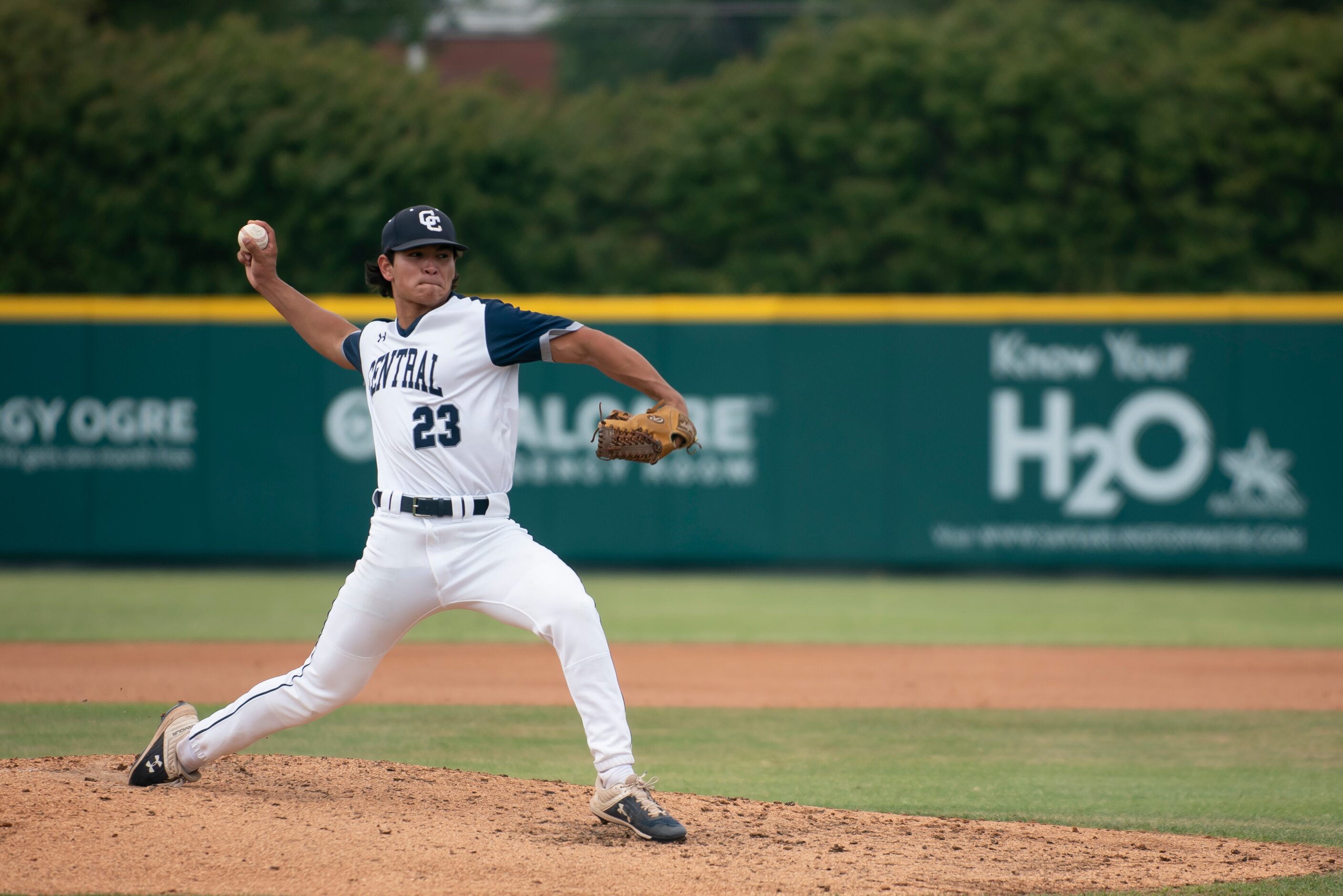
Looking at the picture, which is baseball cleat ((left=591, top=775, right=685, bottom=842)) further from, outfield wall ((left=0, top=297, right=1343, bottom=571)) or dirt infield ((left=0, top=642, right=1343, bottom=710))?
outfield wall ((left=0, top=297, right=1343, bottom=571))

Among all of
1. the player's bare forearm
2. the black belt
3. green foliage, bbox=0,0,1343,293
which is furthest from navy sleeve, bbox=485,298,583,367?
green foliage, bbox=0,0,1343,293

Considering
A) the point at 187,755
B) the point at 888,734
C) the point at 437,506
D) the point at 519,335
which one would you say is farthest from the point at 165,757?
the point at 888,734

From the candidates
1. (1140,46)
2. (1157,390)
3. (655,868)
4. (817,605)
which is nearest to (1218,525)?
(1157,390)

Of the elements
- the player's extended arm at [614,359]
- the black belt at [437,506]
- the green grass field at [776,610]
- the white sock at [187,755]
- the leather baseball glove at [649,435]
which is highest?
the player's extended arm at [614,359]

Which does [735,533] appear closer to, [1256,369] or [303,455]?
[303,455]

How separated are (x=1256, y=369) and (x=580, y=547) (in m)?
6.51

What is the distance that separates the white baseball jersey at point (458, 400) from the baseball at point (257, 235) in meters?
0.66

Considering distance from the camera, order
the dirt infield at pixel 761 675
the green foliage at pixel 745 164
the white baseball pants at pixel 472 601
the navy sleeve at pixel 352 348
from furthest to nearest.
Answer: the green foliage at pixel 745 164
the dirt infield at pixel 761 675
the navy sleeve at pixel 352 348
the white baseball pants at pixel 472 601

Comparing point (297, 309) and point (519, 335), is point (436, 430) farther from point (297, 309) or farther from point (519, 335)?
point (297, 309)

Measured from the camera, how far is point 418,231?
4.09 metres

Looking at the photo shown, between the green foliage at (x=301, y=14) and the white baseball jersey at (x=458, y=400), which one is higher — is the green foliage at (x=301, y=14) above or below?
above

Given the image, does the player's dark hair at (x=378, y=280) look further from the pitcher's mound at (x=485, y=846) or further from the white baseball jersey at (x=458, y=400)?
the pitcher's mound at (x=485, y=846)

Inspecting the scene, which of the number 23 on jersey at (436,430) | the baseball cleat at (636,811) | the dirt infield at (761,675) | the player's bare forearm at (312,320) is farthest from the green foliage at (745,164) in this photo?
the baseball cleat at (636,811)

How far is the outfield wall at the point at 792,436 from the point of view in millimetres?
12852
